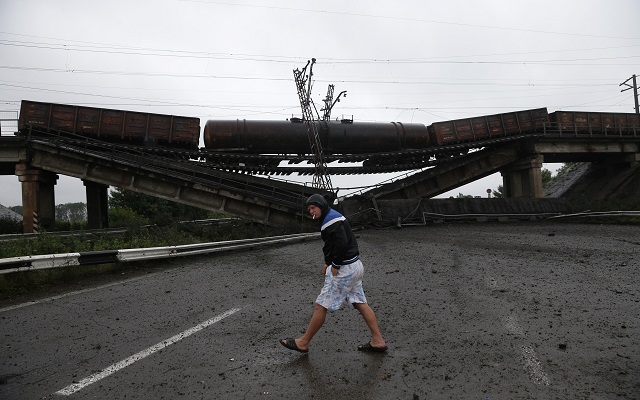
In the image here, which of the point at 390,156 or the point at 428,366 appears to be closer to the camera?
the point at 428,366

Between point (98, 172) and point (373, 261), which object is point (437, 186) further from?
point (98, 172)

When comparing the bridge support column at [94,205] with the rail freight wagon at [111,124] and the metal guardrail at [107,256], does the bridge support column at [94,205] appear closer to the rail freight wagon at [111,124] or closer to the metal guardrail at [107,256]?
the rail freight wagon at [111,124]

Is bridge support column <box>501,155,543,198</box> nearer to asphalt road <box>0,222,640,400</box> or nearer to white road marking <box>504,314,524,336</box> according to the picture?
asphalt road <box>0,222,640,400</box>

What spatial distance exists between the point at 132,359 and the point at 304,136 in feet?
71.3

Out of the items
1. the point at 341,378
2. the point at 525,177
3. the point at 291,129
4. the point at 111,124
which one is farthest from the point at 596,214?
the point at 111,124

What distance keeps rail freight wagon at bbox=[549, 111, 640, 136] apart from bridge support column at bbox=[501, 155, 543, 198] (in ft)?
11.2

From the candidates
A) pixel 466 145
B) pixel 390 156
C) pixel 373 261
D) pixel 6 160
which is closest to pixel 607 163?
pixel 466 145

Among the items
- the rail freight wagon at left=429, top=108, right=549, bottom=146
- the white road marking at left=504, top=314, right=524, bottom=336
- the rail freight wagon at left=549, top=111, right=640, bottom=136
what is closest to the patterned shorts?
the white road marking at left=504, top=314, right=524, bottom=336

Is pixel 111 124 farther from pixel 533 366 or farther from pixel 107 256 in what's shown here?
pixel 533 366

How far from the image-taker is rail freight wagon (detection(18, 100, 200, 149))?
840 inches

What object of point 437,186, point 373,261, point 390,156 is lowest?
point 373,261

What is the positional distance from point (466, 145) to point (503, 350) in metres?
25.3

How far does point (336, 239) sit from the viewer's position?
4.18 m

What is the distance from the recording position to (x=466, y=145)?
90.2ft
